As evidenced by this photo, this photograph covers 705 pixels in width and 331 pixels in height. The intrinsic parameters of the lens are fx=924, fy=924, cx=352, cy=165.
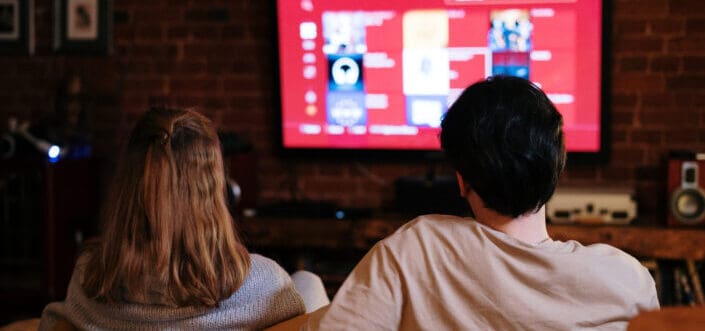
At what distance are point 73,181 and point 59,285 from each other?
504 mm

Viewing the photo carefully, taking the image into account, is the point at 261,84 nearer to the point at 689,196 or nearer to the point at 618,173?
the point at 618,173

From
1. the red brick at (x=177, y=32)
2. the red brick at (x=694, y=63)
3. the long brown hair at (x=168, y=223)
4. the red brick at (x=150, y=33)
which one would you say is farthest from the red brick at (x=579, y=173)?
the long brown hair at (x=168, y=223)

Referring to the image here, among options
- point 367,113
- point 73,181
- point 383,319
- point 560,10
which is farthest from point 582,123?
point 383,319

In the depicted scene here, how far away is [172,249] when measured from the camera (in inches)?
68.8

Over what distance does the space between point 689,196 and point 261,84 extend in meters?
2.03

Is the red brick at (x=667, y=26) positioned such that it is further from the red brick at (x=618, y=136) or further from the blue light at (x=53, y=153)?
the blue light at (x=53, y=153)

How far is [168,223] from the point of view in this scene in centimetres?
173

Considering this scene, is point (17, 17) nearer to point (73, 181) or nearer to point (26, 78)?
point (26, 78)

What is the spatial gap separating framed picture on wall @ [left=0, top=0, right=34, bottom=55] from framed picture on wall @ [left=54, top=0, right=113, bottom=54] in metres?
0.15

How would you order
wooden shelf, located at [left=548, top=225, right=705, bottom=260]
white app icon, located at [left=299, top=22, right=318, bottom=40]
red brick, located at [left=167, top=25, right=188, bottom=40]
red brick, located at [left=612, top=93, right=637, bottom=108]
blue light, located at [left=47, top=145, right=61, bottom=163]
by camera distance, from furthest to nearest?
red brick, located at [left=167, top=25, right=188, bottom=40]
blue light, located at [left=47, top=145, right=61, bottom=163]
white app icon, located at [left=299, top=22, right=318, bottom=40]
red brick, located at [left=612, top=93, right=637, bottom=108]
wooden shelf, located at [left=548, top=225, right=705, bottom=260]

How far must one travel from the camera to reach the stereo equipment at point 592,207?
3.83 metres

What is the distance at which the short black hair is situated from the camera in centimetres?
144

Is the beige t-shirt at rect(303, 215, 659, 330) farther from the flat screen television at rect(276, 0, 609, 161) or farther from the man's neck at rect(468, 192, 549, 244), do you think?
the flat screen television at rect(276, 0, 609, 161)

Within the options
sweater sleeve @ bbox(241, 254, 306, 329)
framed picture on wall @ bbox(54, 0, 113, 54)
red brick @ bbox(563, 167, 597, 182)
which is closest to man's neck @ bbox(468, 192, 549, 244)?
sweater sleeve @ bbox(241, 254, 306, 329)
